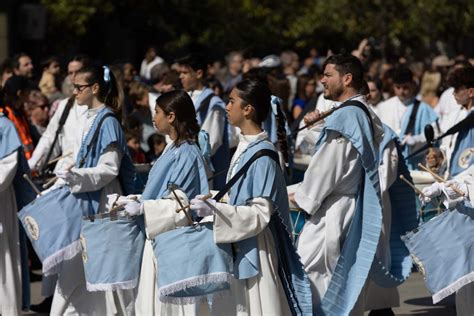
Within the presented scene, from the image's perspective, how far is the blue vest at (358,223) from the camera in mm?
7641

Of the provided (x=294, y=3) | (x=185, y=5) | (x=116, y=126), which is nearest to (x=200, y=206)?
(x=116, y=126)

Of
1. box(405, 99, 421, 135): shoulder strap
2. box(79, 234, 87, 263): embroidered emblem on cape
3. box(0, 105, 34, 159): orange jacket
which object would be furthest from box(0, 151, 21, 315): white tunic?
box(405, 99, 421, 135): shoulder strap

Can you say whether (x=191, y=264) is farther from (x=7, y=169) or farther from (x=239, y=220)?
(x=7, y=169)

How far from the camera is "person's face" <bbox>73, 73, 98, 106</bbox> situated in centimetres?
891

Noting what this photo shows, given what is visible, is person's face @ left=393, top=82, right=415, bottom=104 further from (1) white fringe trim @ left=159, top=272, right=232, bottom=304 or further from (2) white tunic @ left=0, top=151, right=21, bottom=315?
(1) white fringe trim @ left=159, top=272, right=232, bottom=304

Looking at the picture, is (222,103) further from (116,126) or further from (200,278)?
(200,278)

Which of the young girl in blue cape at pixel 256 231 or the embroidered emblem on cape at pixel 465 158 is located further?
the embroidered emblem on cape at pixel 465 158

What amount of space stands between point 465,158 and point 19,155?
3.01 m

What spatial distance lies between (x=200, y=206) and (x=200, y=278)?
0.39 meters

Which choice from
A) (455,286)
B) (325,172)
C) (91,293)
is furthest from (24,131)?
(455,286)

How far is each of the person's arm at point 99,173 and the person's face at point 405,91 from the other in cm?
475

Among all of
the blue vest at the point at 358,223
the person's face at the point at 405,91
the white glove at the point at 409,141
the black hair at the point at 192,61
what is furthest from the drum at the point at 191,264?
the person's face at the point at 405,91

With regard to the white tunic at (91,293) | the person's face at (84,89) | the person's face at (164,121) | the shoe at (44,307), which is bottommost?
the shoe at (44,307)

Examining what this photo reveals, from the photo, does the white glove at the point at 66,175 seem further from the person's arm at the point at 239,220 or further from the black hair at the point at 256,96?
the person's arm at the point at 239,220
